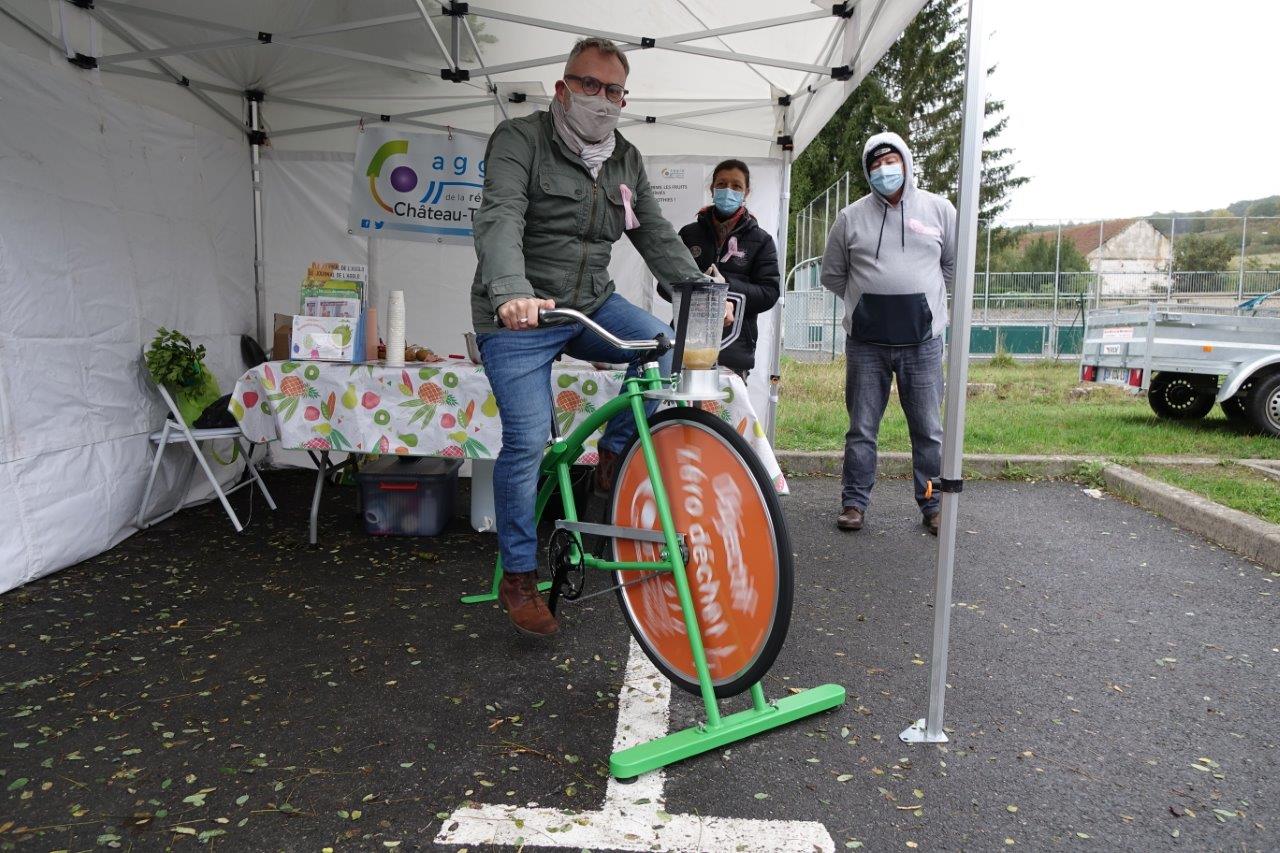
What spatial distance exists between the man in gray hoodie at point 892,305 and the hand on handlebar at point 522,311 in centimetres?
279

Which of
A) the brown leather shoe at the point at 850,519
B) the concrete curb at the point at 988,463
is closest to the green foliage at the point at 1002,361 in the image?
the concrete curb at the point at 988,463

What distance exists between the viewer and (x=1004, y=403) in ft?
35.2

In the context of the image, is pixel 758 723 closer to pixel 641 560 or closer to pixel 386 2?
pixel 641 560

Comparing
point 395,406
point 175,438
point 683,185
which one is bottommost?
point 175,438

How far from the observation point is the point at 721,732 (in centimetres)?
229

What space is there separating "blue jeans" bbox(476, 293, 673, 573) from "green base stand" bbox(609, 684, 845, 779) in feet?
2.85

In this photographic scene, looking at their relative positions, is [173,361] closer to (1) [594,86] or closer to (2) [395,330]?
(2) [395,330]

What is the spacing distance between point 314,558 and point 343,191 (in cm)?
306

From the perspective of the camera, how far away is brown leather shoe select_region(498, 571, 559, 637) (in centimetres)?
288

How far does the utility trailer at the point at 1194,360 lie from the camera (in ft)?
25.9

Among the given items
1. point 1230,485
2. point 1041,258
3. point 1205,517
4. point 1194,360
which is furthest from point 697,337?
point 1041,258

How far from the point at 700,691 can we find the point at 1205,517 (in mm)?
3911

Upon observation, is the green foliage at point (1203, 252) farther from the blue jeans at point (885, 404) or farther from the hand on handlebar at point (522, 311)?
the hand on handlebar at point (522, 311)

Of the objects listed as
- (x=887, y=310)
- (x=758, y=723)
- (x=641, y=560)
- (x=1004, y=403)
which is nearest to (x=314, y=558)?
(x=641, y=560)
